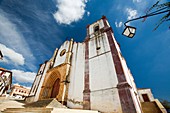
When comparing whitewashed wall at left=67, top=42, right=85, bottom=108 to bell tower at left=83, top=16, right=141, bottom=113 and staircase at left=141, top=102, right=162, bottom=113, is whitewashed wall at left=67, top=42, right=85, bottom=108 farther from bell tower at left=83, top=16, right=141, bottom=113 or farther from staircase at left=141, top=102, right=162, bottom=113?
staircase at left=141, top=102, right=162, bottom=113

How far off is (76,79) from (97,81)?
271cm

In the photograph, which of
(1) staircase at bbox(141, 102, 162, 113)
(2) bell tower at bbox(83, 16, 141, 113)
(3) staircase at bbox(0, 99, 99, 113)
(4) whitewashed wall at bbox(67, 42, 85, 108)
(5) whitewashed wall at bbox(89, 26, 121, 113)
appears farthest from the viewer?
(1) staircase at bbox(141, 102, 162, 113)

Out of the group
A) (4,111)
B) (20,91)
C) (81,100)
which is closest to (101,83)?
(81,100)

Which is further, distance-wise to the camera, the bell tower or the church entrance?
the church entrance

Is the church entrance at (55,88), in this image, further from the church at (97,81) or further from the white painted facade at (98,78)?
the white painted facade at (98,78)

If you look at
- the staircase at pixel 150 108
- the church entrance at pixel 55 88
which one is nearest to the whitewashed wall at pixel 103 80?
the church entrance at pixel 55 88

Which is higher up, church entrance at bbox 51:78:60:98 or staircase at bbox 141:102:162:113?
church entrance at bbox 51:78:60:98

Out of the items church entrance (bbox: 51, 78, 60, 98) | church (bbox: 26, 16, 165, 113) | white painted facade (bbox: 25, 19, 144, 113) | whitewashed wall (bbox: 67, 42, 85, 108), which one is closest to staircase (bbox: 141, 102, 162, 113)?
church (bbox: 26, 16, 165, 113)

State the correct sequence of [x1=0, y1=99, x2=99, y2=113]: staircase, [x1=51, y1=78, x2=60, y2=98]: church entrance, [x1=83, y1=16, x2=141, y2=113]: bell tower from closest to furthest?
[x1=0, y1=99, x2=99, y2=113]: staircase → [x1=83, y1=16, x2=141, y2=113]: bell tower → [x1=51, y1=78, x2=60, y2=98]: church entrance

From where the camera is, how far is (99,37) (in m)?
10.8

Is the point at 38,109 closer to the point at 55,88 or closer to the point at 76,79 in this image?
the point at 76,79

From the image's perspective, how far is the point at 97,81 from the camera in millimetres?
7742

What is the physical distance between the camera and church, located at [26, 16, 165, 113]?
6016 mm

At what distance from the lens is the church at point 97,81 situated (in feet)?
19.7
